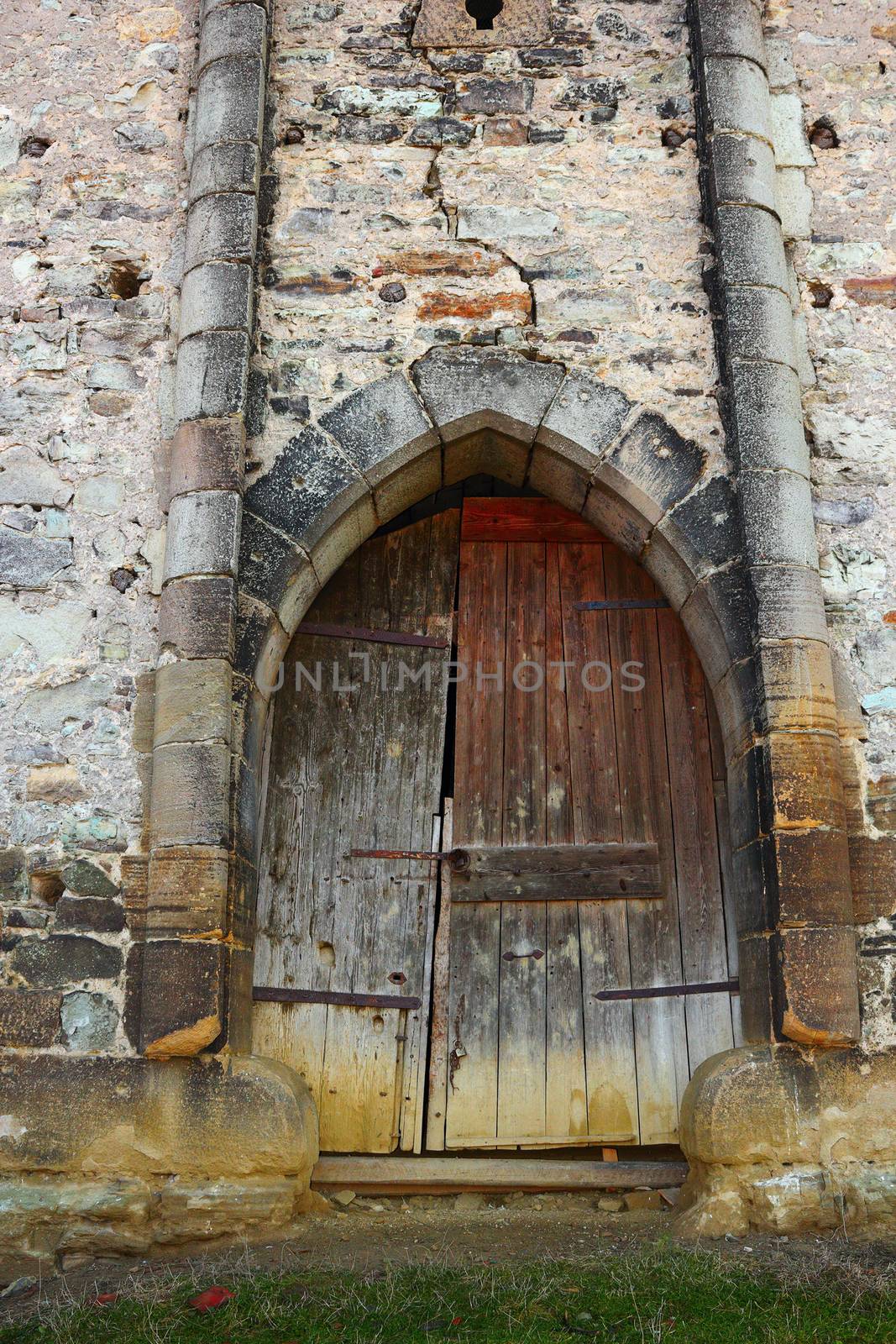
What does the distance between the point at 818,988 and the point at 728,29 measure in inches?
139

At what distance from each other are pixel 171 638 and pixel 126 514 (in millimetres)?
582

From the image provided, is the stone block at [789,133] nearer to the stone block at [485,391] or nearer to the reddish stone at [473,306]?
the reddish stone at [473,306]

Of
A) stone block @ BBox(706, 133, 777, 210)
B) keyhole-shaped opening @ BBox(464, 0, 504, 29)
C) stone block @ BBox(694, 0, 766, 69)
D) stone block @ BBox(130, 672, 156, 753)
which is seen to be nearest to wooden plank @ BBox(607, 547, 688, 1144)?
stone block @ BBox(706, 133, 777, 210)

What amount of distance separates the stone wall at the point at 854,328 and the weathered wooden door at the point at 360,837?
150 centimetres

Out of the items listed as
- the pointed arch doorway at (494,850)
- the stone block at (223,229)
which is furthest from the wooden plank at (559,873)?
the stone block at (223,229)

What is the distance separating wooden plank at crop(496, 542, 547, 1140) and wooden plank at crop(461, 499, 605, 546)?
2.3 inches

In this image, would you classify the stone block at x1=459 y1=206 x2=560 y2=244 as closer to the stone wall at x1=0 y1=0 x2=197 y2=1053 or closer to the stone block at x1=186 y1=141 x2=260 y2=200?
the stone block at x1=186 y1=141 x2=260 y2=200

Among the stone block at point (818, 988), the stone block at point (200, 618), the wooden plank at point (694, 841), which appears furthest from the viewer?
the wooden plank at point (694, 841)

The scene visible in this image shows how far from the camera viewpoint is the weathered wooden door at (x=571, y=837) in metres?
4.02

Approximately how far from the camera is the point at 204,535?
3828 millimetres

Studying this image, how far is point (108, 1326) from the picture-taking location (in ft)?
9.26

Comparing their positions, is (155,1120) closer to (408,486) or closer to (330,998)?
(330,998)

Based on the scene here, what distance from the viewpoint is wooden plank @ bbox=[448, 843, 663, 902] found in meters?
4.20

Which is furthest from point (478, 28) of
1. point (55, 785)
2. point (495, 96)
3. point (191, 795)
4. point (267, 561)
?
point (55, 785)
